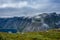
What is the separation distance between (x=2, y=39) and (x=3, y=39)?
1.44ft

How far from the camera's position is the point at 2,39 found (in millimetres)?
82812

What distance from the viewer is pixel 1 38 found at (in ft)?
272

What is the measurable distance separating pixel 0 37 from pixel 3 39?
5.20 ft

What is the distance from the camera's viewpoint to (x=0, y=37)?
83375mm

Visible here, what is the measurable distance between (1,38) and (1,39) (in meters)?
0.60

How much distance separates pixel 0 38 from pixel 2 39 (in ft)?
3.09

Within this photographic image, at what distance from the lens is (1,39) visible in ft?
270

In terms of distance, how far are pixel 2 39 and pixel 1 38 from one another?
55cm

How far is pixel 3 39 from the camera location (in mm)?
82625

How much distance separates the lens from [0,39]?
82.8 metres
